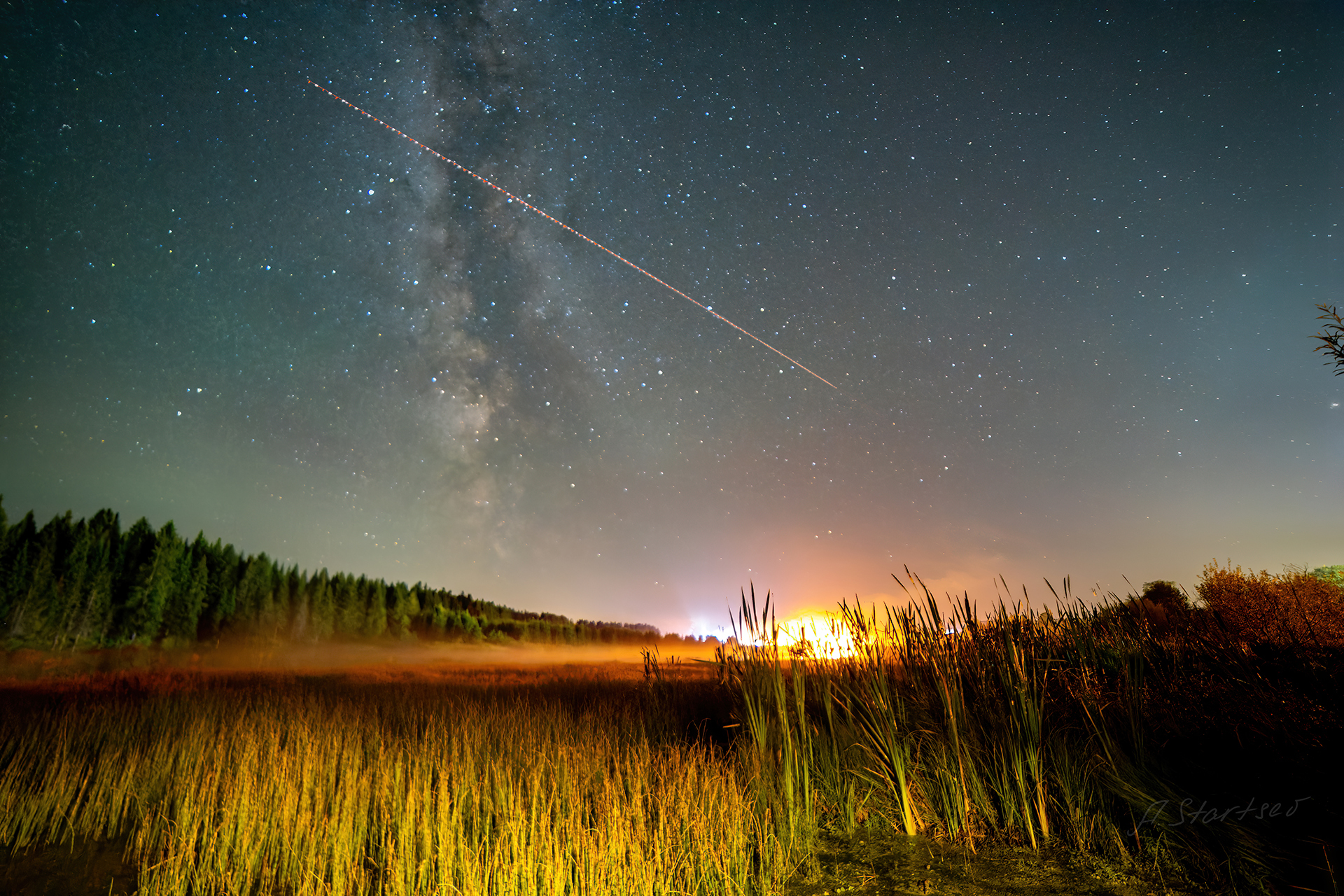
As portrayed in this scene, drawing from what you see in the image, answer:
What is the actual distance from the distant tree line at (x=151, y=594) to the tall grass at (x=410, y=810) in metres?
51.1

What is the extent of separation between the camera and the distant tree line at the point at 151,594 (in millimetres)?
41906

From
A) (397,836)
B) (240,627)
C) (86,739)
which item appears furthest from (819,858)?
(240,627)

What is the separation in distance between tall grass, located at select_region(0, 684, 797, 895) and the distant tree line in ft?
168

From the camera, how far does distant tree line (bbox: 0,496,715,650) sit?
137ft

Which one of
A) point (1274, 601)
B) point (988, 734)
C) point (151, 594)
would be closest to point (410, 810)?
point (988, 734)

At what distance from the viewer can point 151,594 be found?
47.4 metres

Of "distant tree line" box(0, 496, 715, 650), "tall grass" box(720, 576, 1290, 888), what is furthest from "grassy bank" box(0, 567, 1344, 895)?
"distant tree line" box(0, 496, 715, 650)

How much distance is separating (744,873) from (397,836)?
116 inches

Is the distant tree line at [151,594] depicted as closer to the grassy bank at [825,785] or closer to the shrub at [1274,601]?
the grassy bank at [825,785]

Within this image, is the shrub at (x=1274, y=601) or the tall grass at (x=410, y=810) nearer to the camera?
the tall grass at (x=410, y=810)

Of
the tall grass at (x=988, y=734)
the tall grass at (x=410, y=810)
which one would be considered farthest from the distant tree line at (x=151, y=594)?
the tall grass at (x=988, y=734)

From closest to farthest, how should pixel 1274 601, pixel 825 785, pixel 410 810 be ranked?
1. pixel 410 810
2. pixel 825 785
3. pixel 1274 601

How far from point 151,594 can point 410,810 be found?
2408 inches

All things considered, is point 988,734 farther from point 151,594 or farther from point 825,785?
point 151,594
